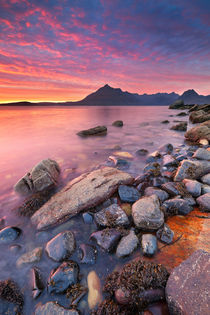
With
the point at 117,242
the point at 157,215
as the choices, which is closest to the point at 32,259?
the point at 117,242

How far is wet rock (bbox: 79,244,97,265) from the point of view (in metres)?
3.44

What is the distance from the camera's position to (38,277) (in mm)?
3184

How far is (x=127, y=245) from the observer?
356cm

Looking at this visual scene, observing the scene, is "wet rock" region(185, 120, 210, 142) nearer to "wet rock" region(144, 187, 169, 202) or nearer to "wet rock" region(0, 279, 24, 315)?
"wet rock" region(144, 187, 169, 202)

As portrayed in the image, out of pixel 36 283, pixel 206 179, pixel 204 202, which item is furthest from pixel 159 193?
pixel 36 283

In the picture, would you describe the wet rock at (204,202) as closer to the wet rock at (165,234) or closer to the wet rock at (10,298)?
the wet rock at (165,234)

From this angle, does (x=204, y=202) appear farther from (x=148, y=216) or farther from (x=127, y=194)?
(x=127, y=194)

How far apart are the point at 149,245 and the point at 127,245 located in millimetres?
530

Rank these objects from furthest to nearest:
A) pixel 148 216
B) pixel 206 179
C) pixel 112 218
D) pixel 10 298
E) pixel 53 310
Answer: pixel 206 179, pixel 112 218, pixel 148 216, pixel 10 298, pixel 53 310

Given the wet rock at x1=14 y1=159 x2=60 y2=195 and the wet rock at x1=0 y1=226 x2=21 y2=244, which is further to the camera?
the wet rock at x1=14 y1=159 x2=60 y2=195

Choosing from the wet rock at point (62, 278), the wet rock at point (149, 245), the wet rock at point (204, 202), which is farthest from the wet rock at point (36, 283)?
the wet rock at point (204, 202)

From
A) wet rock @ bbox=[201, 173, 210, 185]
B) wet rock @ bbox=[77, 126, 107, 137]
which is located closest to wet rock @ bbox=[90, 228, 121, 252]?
wet rock @ bbox=[201, 173, 210, 185]

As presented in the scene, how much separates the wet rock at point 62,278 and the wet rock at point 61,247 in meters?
0.29

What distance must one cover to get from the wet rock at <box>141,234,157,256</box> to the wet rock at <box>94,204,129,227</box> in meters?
0.70
